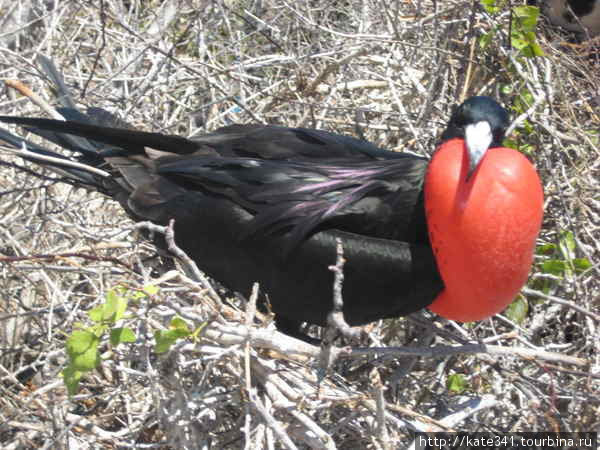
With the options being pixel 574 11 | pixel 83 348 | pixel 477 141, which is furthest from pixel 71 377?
pixel 574 11

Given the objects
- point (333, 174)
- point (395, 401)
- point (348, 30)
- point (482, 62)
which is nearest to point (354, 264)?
point (333, 174)

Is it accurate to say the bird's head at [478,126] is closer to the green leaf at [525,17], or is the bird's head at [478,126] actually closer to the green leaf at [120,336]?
the green leaf at [525,17]

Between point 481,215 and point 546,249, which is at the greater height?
point 481,215

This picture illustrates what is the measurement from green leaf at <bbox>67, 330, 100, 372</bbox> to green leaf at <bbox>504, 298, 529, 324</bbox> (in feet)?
4.04

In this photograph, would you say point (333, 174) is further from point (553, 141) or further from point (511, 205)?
point (553, 141)

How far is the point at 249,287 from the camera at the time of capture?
2.43m

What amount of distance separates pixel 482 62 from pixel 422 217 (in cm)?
89

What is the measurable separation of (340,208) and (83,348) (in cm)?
78

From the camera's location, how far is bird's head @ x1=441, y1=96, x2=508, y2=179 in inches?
81.3

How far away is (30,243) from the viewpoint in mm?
2855

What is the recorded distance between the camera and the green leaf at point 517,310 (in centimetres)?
246

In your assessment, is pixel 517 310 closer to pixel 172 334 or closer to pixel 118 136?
pixel 172 334

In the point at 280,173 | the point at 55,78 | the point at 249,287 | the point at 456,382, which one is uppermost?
the point at 55,78

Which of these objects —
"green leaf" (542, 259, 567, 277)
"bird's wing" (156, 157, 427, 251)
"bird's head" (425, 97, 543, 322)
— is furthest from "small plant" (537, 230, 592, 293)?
"bird's wing" (156, 157, 427, 251)
